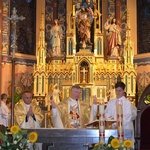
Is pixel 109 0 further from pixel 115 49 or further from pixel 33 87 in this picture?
pixel 33 87

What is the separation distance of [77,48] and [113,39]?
4.75 feet

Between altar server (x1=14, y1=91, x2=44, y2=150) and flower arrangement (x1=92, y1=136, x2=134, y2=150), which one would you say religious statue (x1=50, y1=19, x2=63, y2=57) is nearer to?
altar server (x1=14, y1=91, x2=44, y2=150)

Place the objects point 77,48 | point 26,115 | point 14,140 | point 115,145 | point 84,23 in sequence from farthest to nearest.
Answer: point 77,48 < point 84,23 < point 26,115 < point 14,140 < point 115,145

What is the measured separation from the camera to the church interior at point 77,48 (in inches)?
589

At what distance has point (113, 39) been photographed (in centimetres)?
1590

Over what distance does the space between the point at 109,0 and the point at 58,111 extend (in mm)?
11091

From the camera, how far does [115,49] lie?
15781 mm

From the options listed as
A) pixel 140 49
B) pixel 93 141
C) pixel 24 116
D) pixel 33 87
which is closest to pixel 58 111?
pixel 24 116

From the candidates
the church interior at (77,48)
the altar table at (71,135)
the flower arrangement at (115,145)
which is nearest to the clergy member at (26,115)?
the altar table at (71,135)

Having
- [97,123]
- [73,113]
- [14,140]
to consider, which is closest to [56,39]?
[73,113]

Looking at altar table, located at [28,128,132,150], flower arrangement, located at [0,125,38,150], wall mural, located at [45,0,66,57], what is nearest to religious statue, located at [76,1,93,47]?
wall mural, located at [45,0,66,57]

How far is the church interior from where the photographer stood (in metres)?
15.0

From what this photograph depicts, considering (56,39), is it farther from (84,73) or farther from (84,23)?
(84,73)

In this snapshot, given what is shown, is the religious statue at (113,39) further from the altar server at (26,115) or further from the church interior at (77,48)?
the altar server at (26,115)
